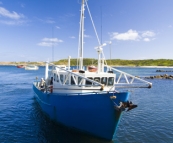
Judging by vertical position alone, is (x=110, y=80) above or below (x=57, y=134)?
above

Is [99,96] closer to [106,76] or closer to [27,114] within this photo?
[106,76]

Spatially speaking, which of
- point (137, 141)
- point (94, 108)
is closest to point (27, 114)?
point (94, 108)

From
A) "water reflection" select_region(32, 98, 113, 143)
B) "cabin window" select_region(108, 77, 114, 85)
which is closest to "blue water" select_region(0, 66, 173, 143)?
"water reflection" select_region(32, 98, 113, 143)

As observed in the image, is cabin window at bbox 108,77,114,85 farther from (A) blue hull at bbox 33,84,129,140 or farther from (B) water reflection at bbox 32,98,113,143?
(B) water reflection at bbox 32,98,113,143

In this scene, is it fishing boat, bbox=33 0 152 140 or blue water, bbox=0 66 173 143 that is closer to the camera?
fishing boat, bbox=33 0 152 140

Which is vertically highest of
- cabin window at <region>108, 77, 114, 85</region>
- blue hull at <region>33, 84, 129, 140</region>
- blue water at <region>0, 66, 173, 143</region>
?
cabin window at <region>108, 77, 114, 85</region>

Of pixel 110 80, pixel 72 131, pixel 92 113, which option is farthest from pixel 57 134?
pixel 110 80

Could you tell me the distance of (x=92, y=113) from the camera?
1282cm

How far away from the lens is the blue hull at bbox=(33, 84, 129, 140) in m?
12.4

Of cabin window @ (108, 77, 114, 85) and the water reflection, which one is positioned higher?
cabin window @ (108, 77, 114, 85)

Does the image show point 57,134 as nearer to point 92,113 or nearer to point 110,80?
point 92,113

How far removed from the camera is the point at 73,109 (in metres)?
13.6

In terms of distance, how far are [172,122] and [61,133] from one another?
1143 cm

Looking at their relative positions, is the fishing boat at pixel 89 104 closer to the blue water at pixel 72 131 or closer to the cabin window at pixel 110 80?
the cabin window at pixel 110 80
